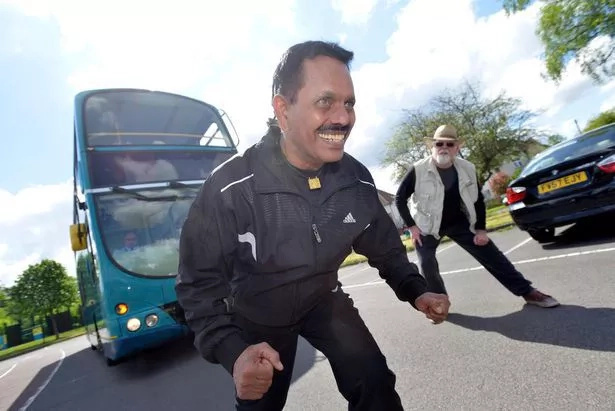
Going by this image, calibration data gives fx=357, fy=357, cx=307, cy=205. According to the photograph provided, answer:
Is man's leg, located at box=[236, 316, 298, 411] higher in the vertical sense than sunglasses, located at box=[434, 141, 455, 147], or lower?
lower

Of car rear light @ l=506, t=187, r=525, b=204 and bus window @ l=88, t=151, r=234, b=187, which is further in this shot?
car rear light @ l=506, t=187, r=525, b=204

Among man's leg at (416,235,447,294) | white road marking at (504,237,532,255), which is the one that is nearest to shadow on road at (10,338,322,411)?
man's leg at (416,235,447,294)

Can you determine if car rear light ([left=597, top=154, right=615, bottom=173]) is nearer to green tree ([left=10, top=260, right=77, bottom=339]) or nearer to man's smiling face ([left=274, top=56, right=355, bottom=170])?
man's smiling face ([left=274, top=56, right=355, bottom=170])

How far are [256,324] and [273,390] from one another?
1.00 feet

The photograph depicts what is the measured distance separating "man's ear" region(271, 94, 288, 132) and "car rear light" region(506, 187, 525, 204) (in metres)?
4.74

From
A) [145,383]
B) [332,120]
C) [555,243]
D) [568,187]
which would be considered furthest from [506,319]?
[145,383]

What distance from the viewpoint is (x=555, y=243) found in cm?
577

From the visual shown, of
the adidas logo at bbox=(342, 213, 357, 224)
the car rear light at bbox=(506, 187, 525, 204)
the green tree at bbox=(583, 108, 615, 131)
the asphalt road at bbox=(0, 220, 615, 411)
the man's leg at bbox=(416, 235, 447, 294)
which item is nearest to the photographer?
the adidas logo at bbox=(342, 213, 357, 224)

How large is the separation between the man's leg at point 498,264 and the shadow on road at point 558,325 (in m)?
0.22

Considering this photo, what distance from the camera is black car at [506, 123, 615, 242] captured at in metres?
4.50

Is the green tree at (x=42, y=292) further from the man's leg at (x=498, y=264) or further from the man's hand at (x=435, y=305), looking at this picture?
the man's hand at (x=435, y=305)

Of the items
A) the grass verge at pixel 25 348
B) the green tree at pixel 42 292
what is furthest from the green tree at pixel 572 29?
the green tree at pixel 42 292

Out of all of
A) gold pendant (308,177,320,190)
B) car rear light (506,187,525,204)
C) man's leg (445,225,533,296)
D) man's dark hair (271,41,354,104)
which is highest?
man's dark hair (271,41,354,104)

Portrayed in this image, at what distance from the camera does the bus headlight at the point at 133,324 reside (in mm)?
4358
